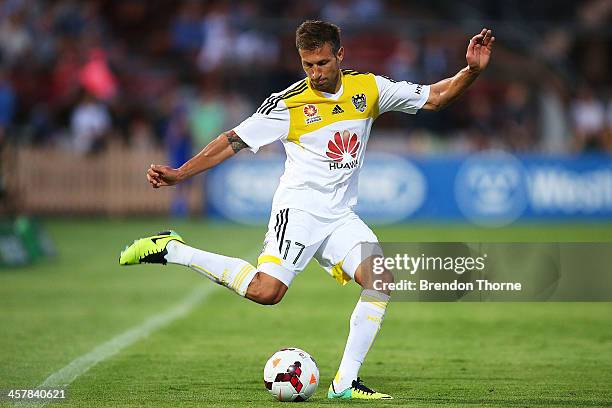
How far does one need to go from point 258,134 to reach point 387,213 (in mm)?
15047

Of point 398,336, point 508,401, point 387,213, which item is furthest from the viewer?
point 387,213

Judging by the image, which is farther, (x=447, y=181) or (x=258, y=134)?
(x=447, y=181)

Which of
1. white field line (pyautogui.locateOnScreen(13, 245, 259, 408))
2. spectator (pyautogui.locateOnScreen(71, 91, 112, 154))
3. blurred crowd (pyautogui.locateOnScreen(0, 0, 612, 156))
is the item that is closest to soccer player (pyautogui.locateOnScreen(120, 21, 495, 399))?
white field line (pyautogui.locateOnScreen(13, 245, 259, 408))

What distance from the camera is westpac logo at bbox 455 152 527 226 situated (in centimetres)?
2227

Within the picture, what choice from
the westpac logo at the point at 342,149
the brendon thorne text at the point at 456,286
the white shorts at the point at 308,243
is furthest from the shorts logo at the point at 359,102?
the brendon thorne text at the point at 456,286

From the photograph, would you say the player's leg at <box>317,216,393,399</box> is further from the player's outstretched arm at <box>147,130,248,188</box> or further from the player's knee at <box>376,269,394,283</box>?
the player's outstretched arm at <box>147,130,248,188</box>

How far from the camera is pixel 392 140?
23.8 meters

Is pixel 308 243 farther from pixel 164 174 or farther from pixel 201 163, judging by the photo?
pixel 164 174

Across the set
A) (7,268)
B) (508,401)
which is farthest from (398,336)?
(7,268)

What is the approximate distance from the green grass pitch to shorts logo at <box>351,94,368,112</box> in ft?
5.97

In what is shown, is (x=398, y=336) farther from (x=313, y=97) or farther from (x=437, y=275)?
(x=313, y=97)

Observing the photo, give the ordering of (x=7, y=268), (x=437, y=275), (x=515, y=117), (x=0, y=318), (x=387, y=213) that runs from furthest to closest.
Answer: (x=515, y=117) < (x=387, y=213) < (x=7, y=268) < (x=0, y=318) < (x=437, y=275)

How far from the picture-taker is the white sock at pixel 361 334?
7.01m

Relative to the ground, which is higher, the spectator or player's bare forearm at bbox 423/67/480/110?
the spectator
